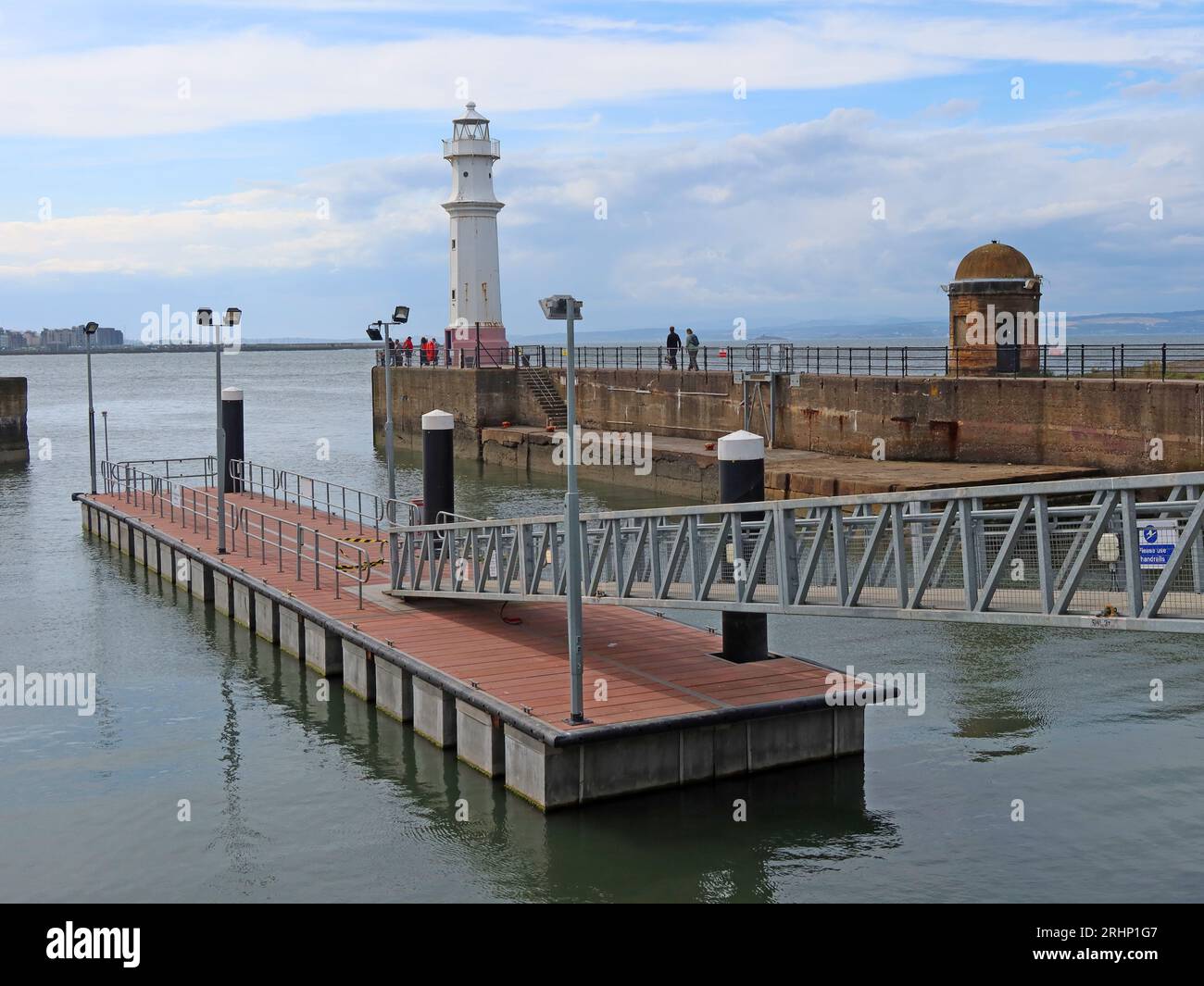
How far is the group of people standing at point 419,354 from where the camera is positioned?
63812 millimetres

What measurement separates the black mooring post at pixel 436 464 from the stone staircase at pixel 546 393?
102 feet

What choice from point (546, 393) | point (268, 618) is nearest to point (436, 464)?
point (268, 618)

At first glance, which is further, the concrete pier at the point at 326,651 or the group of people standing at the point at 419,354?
the group of people standing at the point at 419,354

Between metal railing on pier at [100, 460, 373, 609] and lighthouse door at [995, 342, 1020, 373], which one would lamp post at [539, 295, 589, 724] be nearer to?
metal railing on pier at [100, 460, 373, 609]

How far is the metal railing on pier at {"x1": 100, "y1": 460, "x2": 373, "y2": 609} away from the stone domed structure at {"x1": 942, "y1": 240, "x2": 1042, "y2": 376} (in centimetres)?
1994

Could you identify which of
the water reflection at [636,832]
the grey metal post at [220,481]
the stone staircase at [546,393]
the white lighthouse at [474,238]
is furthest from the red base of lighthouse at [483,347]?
the water reflection at [636,832]

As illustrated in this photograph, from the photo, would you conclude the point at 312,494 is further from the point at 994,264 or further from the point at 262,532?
the point at 994,264

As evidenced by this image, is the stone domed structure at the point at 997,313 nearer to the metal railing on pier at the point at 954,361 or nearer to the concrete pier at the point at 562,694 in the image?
the metal railing on pier at the point at 954,361

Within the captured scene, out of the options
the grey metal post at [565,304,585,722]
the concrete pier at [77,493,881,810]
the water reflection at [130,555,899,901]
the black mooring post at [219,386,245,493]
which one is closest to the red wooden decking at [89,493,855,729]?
the concrete pier at [77,493,881,810]

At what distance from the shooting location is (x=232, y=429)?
38594 mm

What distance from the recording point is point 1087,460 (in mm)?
34906

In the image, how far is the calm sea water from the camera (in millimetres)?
13961

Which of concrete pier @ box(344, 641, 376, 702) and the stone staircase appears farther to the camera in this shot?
the stone staircase
